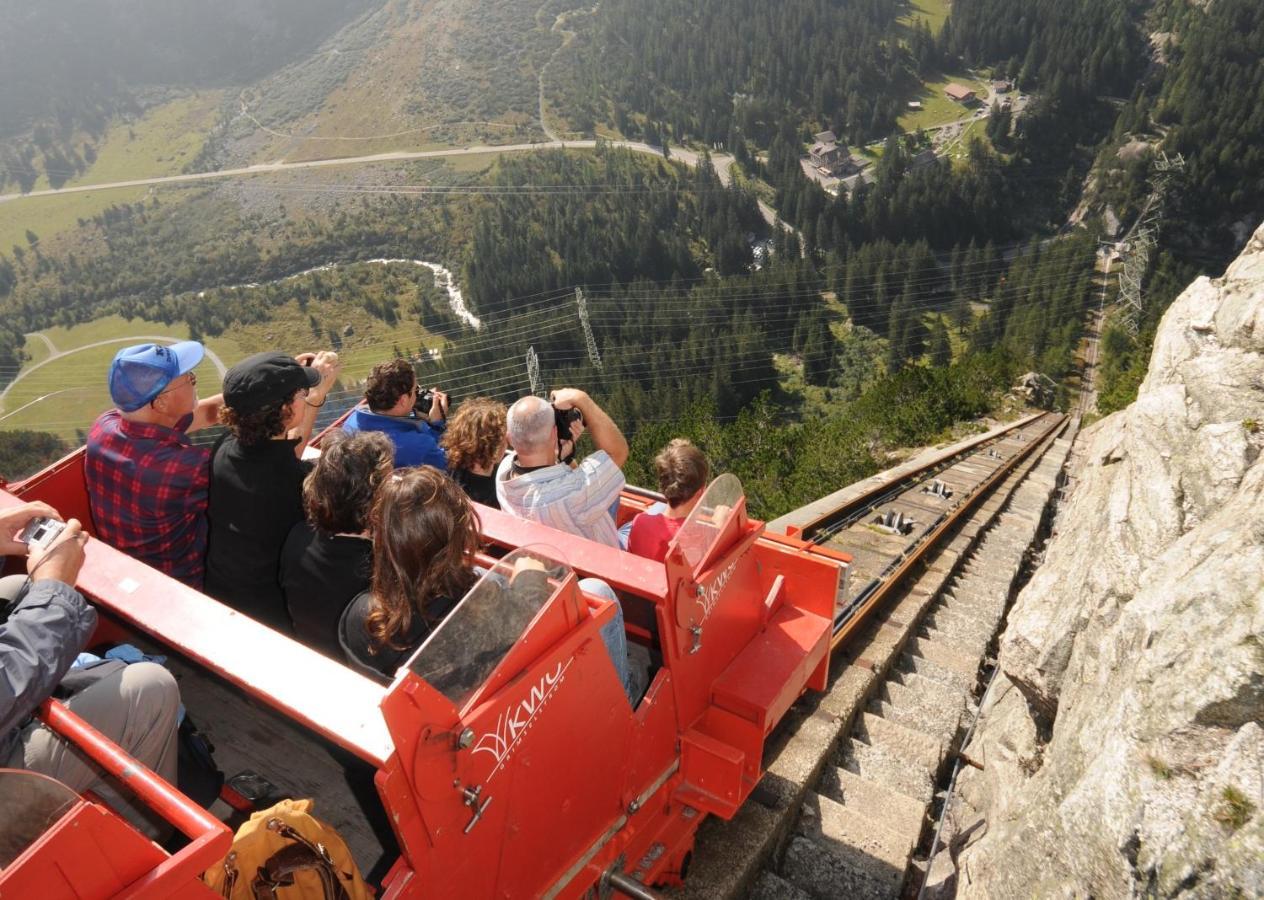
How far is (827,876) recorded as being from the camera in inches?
179

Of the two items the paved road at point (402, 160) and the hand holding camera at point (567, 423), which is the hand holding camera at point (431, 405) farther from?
the paved road at point (402, 160)

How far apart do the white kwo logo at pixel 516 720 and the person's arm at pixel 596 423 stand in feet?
5.52

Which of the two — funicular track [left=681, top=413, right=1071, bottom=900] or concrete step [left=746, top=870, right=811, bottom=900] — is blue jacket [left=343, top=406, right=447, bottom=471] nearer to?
funicular track [left=681, top=413, right=1071, bottom=900]

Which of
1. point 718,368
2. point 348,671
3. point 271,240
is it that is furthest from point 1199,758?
point 271,240

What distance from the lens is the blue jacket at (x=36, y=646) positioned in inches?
85.2

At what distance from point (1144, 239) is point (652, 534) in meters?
102

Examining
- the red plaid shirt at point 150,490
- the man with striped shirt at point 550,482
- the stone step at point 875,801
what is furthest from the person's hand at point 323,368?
the stone step at point 875,801

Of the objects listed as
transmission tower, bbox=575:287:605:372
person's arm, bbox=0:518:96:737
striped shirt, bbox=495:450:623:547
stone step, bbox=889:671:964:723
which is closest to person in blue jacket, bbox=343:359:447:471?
striped shirt, bbox=495:450:623:547

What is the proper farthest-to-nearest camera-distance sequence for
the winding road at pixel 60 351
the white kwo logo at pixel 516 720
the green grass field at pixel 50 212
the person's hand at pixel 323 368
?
the green grass field at pixel 50 212 < the winding road at pixel 60 351 < the person's hand at pixel 323 368 < the white kwo logo at pixel 516 720

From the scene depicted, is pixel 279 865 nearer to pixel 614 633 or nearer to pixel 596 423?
pixel 614 633

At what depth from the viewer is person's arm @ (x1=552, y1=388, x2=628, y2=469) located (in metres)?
4.41

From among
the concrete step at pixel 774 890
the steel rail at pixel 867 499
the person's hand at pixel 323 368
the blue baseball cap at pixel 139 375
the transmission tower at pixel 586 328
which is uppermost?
the blue baseball cap at pixel 139 375

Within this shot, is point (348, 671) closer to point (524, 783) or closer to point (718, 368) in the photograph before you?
point (524, 783)

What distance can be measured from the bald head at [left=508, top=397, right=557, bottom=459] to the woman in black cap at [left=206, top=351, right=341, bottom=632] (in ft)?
3.53
